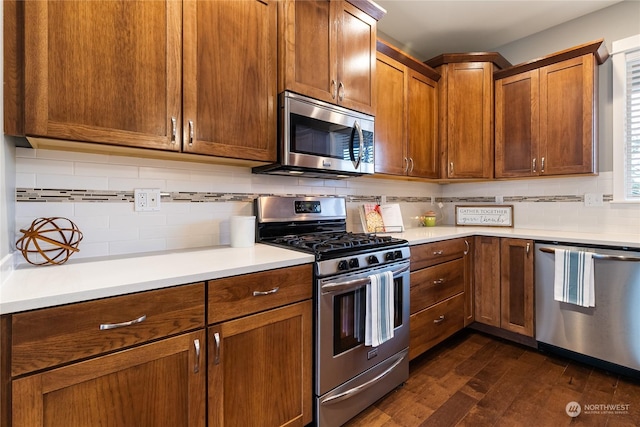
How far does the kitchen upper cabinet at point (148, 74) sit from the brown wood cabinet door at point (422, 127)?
1406 mm

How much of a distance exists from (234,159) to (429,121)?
1.98 meters

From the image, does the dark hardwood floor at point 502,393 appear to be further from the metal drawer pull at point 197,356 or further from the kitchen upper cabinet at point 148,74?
the kitchen upper cabinet at point 148,74

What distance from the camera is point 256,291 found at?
4.08ft

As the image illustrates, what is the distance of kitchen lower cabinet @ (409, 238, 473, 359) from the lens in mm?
2053

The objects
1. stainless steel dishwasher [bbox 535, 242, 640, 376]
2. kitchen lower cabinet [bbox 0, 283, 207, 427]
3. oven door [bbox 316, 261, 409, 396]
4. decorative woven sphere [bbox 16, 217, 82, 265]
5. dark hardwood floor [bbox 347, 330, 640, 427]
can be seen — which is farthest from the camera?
stainless steel dishwasher [bbox 535, 242, 640, 376]

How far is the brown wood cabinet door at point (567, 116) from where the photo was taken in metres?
2.33

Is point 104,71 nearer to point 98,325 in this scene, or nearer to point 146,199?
point 146,199

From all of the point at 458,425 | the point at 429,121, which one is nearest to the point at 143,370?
the point at 458,425

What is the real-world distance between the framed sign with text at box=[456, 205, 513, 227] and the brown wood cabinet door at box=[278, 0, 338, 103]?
205cm

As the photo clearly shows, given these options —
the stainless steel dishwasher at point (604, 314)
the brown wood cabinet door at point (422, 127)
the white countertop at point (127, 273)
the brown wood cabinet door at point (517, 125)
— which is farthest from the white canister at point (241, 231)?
the brown wood cabinet door at point (517, 125)

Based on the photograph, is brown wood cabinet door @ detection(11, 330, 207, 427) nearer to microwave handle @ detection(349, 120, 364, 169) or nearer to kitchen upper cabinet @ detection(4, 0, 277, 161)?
kitchen upper cabinet @ detection(4, 0, 277, 161)

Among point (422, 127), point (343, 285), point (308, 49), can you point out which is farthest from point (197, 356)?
point (422, 127)

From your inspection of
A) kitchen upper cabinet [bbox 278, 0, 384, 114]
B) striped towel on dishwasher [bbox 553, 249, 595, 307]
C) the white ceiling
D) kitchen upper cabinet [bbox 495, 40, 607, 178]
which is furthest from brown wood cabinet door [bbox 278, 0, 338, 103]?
striped towel on dishwasher [bbox 553, 249, 595, 307]

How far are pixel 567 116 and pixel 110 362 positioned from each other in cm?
326
